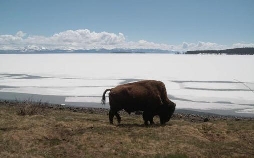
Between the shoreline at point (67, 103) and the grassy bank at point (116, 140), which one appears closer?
the grassy bank at point (116, 140)

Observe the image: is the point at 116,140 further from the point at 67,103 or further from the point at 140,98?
the point at 67,103

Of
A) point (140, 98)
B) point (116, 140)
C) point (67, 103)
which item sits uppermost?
point (140, 98)

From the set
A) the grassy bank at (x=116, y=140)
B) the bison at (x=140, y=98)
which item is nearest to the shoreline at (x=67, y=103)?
the bison at (x=140, y=98)

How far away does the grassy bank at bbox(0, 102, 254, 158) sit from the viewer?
1112 centimetres

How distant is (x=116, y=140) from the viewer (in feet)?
41.0

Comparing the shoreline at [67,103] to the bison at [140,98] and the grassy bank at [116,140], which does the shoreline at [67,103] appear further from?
the grassy bank at [116,140]

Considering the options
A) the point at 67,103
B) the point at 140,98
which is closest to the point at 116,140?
the point at 140,98

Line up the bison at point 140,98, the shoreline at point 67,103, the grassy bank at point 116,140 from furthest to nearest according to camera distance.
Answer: the shoreline at point 67,103 → the bison at point 140,98 → the grassy bank at point 116,140

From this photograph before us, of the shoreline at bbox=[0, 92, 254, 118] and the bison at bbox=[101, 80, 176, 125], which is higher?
the bison at bbox=[101, 80, 176, 125]

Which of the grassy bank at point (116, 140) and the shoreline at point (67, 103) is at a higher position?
the grassy bank at point (116, 140)

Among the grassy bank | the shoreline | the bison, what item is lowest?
the shoreline

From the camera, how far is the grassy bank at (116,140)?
11.1 meters

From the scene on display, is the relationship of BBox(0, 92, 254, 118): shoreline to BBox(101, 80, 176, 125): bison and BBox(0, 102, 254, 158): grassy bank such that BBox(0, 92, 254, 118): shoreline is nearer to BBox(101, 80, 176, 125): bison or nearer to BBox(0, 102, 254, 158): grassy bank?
BBox(101, 80, 176, 125): bison

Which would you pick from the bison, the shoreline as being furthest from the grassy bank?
the shoreline
